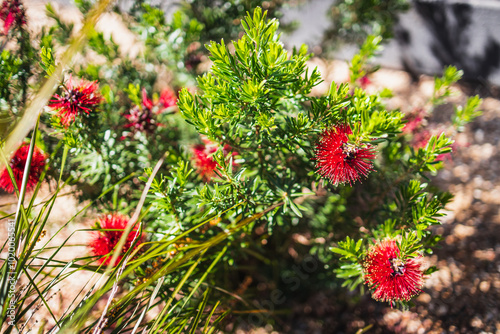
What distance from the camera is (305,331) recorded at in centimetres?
180

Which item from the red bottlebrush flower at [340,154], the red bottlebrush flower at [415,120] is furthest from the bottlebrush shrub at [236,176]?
the red bottlebrush flower at [415,120]

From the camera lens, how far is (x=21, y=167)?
1.11m

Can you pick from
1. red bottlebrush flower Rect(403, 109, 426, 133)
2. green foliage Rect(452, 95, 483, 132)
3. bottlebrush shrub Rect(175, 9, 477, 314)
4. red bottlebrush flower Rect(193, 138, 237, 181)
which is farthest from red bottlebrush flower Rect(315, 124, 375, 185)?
red bottlebrush flower Rect(403, 109, 426, 133)

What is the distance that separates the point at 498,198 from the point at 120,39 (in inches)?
144

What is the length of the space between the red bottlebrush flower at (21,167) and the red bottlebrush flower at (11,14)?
0.50 meters

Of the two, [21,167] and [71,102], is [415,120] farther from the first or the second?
[21,167]

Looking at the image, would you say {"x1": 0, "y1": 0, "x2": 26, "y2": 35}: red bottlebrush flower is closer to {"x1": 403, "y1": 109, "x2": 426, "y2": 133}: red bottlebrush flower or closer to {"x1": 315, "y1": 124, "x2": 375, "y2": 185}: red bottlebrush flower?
{"x1": 315, "y1": 124, "x2": 375, "y2": 185}: red bottlebrush flower

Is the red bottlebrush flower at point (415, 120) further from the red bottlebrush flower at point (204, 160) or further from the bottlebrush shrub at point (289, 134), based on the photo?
the red bottlebrush flower at point (204, 160)

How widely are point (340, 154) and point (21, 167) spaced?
1.09 m

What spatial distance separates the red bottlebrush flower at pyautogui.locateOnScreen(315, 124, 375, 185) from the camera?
2.85 ft

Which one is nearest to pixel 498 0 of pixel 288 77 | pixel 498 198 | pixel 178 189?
pixel 498 198

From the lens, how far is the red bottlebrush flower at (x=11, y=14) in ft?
4.04

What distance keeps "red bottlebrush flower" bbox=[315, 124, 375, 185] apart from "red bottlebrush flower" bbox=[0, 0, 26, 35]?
50.9 inches

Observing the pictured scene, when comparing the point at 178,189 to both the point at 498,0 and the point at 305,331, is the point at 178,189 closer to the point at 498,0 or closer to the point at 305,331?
the point at 305,331
